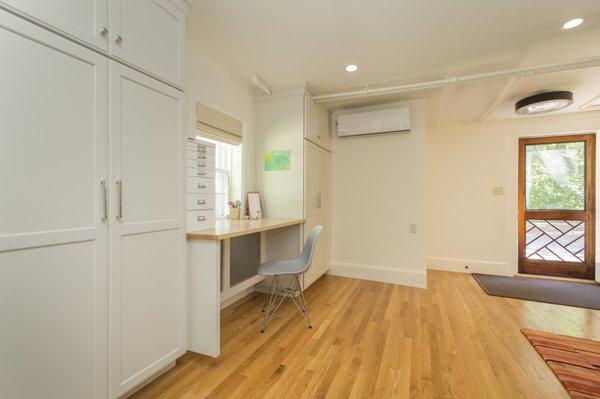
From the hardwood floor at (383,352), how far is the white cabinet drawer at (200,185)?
1.22 metres

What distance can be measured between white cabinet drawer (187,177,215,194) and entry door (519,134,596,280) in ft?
15.5

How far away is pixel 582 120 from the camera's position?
3893 millimetres

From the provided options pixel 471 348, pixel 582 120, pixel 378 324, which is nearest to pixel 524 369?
pixel 471 348

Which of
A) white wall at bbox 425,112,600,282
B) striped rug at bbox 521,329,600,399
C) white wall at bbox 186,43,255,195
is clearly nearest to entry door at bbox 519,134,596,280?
white wall at bbox 425,112,600,282

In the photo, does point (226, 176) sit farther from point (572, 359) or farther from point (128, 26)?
point (572, 359)

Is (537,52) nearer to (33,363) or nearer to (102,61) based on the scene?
(102,61)

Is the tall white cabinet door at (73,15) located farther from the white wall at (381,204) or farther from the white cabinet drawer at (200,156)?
the white wall at (381,204)

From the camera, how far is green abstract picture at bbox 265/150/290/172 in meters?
3.22

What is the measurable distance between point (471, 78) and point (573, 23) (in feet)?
2.49

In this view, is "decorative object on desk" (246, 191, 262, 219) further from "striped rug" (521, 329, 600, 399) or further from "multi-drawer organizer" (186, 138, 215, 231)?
"striped rug" (521, 329, 600, 399)

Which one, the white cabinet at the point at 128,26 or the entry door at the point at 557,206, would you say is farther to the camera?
the entry door at the point at 557,206

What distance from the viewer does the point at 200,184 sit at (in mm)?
2082

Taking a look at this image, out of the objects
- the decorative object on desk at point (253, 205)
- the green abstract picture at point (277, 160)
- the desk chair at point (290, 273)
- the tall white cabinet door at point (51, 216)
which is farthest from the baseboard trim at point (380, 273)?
the tall white cabinet door at point (51, 216)

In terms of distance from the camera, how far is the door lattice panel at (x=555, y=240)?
402 cm
